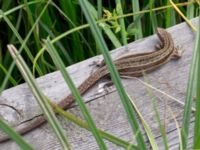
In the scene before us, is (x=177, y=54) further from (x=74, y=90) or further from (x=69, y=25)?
(x=74, y=90)

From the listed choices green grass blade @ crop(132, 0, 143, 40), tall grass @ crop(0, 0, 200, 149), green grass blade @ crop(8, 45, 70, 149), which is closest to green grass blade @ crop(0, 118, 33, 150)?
green grass blade @ crop(8, 45, 70, 149)

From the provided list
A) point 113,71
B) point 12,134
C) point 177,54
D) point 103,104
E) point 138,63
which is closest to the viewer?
point 12,134

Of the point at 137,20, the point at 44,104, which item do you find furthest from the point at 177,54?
the point at 44,104

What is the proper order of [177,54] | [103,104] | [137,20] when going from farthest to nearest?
[137,20]
[177,54]
[103,104]

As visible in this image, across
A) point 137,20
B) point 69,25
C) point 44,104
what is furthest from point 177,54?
point 44,104

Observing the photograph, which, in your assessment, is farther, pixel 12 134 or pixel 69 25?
pixel 69 25

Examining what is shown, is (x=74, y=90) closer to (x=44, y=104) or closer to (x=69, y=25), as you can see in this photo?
(x=44, y=104)

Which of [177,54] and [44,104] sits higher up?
[44,104]

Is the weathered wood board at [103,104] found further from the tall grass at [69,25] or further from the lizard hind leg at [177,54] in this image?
the tall grass at [69,25]
